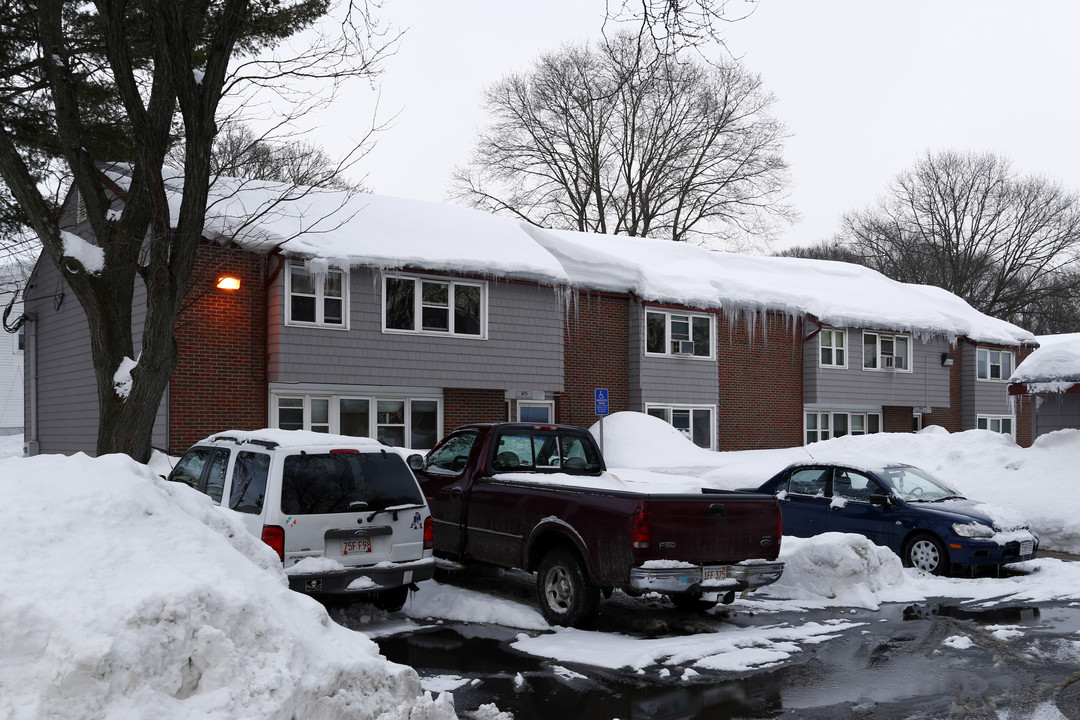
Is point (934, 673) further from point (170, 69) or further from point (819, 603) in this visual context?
point (170, 69)

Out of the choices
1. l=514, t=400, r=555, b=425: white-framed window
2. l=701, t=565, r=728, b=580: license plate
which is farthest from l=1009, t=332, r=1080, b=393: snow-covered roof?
l=701, t=565, r=728, b=580: license plate

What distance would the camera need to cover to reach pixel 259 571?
5242 millimetres

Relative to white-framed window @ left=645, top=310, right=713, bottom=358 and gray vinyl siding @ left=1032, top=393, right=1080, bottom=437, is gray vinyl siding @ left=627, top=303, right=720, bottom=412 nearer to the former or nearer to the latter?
white-framed window @ left=645, top=310, right=713, bottom=358

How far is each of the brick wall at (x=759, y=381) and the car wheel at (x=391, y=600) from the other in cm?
1810

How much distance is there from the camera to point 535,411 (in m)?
22.8

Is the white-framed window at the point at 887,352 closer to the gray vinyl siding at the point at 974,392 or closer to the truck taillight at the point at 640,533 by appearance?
the gray vinyl siding at the point at 974,392

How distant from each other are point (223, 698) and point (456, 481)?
247 inches

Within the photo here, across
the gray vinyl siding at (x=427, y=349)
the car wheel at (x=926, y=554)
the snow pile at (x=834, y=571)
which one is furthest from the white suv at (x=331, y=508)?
the gray vinyl siding at (x=427, y=349)

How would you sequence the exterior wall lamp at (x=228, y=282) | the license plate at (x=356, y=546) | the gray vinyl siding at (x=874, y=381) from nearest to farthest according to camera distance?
the license plate at (x=356, y=546)
the exterior wall lamp at (x=228, y=282)
the gray vinyl siding at (x=874, y=381)

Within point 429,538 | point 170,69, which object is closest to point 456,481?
point 429,538

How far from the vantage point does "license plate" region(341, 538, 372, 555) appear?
A: 8180 millimetres

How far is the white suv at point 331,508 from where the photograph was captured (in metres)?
7.98

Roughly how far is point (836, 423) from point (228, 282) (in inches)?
763

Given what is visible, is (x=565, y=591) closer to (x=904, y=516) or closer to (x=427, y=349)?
(x=904, y=516)
